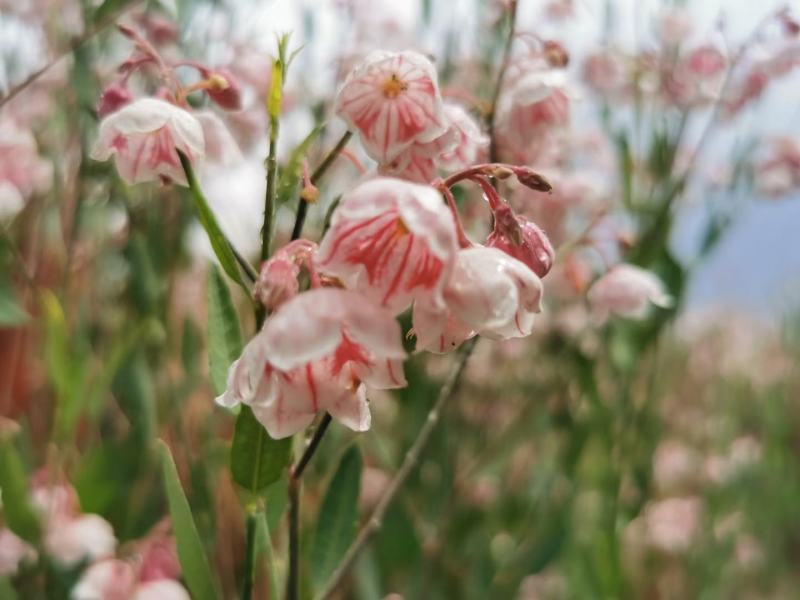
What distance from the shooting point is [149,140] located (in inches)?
24.2

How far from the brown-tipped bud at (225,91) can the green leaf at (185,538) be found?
0.84 ft

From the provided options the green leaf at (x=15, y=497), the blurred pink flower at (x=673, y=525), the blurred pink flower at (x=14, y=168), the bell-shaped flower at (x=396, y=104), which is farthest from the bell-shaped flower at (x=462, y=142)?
the blurred pink flower at (x=673, y=525)

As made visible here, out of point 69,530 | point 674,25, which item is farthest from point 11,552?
point 674,25

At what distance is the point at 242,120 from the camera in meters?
1.17

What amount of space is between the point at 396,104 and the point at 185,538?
30 cm

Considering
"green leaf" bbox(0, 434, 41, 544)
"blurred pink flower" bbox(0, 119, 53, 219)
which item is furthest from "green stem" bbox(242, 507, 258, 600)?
"blurred pink flower" bbox(0, 119, 53, 219)

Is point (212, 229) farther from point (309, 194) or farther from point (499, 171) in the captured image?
point (499, 171)

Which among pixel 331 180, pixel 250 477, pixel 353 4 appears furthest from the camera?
pixel 331 180

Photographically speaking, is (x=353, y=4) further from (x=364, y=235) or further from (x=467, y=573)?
(x=364, y=235)

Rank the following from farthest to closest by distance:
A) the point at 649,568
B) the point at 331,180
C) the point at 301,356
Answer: the point at 649,568
the point at 331,180
the point at 301,356

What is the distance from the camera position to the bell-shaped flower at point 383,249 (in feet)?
1.39

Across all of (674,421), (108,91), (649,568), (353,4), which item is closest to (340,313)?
(108,91)

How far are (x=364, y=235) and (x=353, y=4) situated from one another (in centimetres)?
111

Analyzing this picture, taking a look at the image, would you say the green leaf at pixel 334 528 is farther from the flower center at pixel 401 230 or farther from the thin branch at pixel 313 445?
the flower center at pixel 401 230
